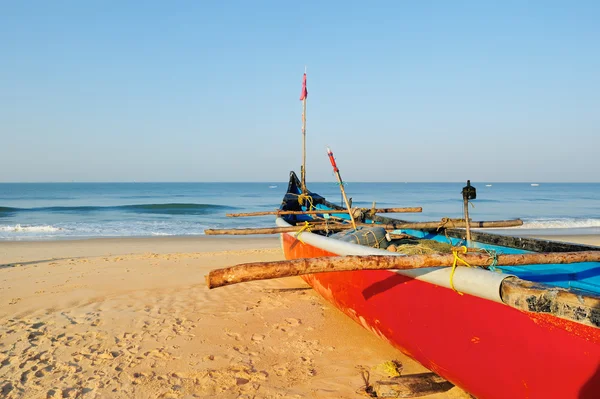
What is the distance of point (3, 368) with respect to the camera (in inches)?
139

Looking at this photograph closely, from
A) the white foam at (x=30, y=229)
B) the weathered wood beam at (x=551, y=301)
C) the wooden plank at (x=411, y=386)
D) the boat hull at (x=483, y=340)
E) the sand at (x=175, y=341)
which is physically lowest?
the white foam at (x=30, y=229)

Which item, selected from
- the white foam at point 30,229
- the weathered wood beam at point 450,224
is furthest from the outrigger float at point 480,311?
the white foam at point 30,229

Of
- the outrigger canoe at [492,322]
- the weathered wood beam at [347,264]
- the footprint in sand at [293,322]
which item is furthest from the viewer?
the footprint in sand at [293,322]

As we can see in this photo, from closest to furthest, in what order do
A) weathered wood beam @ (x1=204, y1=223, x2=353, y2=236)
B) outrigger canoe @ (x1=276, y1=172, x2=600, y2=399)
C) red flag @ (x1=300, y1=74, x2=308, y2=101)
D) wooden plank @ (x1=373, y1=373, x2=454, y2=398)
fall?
outrigger canoe @ (x1=276, y1=172, x2=600, y2=399) < wooden plank @ (x1=373, y1=373, x2=454, y2=398) < weathered wood beam @ (x1=204, y1=223, x2=353, y2=236) < red flag @ (x1=300, y1=74, x2=308, y2=101)

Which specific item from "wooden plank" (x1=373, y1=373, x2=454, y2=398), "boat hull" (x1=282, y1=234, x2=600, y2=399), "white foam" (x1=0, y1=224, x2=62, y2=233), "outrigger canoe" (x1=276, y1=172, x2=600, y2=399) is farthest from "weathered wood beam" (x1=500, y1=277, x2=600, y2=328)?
"white foam" (x1=0, y1=224, x2=62, y2=233)

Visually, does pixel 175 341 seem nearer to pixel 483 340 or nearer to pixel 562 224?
pixel 483 340

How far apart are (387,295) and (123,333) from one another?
2942mm

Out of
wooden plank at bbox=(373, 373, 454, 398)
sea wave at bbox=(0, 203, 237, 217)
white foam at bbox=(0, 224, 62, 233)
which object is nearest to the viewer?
wooden plank at bbox=(373, 373, 454, 398)

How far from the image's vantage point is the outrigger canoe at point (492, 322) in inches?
81.6

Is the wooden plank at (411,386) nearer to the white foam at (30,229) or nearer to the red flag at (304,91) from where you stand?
the red flag at (304,91)

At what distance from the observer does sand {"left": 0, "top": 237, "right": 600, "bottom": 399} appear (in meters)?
3.31

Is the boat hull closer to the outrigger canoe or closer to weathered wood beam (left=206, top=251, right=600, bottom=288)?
the outrigger canoe

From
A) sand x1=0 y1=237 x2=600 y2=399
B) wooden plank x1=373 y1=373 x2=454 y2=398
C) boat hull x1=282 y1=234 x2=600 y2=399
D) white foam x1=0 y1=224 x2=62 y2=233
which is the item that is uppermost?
boat hull x1=282 y1=234 x2=600 y2=399

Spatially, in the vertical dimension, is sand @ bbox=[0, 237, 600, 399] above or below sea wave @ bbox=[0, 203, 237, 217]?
above
